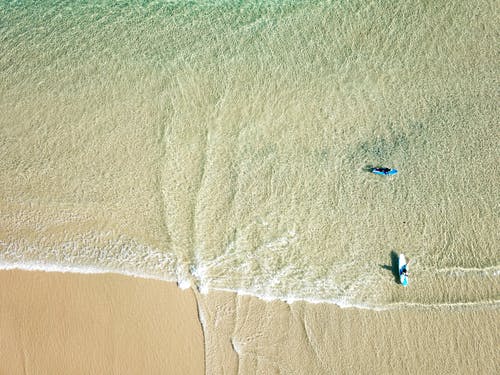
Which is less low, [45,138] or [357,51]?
[357,51]

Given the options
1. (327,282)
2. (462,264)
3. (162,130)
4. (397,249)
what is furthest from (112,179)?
(462,264)

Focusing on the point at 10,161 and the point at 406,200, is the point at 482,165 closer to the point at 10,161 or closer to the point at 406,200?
the point at 406,200

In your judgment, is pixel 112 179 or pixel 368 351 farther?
pixel 112 179

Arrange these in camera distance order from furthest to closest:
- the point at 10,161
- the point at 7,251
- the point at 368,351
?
1. the point at 10,161
2. the point at 7,251
3. the point at 368,351

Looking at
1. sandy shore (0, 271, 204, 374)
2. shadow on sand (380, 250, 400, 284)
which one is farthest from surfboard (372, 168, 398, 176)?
sandy shore (0, 271, 204, 374)

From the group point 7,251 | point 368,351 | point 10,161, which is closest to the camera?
point 368,351

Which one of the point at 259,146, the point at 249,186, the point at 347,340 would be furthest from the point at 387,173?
the point at 347,340
